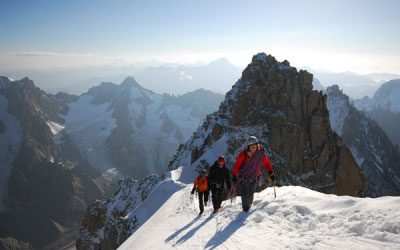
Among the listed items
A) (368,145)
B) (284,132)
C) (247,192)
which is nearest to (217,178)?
(247,192)

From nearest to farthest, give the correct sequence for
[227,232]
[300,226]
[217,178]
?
[300,226] → [227,232] → [217,178]

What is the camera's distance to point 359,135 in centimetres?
13825

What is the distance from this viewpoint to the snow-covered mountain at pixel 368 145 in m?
115

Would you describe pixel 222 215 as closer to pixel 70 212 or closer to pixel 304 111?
pixel 304 111

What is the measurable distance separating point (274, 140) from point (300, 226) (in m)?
39.8

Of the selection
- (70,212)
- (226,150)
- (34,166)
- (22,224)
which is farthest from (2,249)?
(226,150)

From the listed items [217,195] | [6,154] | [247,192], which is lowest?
[6,154]

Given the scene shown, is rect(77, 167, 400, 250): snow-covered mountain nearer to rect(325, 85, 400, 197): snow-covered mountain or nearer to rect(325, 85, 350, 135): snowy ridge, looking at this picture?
rect(325, 85, 400, 197): snow-covered mountain

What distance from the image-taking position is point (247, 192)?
9.91 m

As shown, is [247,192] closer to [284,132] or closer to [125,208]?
[284,132]

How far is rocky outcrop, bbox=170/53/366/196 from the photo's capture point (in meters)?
44.2

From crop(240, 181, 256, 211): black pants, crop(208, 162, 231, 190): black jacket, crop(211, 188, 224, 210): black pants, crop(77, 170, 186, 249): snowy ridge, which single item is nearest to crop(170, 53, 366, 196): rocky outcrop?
crop(77, 170, 186, 249): snowy ridge

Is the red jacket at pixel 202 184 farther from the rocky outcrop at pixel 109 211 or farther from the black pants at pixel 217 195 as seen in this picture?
the rocky outcrop at pixel 109 211

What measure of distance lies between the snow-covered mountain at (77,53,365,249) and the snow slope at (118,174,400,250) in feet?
96.7
